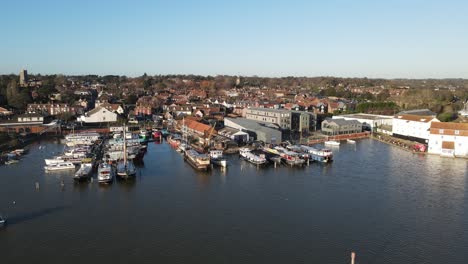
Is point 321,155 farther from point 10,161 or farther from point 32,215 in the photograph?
point 10,161

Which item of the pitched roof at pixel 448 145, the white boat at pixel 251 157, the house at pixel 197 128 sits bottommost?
the white boat at pixel 251 157

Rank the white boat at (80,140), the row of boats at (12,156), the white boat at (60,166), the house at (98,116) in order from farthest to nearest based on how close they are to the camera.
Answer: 1. the house at (98,116)
2. the white boat at (80,140)
3. the row of boats at (12,156)
4. the white boat at (60,166)

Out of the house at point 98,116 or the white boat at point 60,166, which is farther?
the house at point 98,116

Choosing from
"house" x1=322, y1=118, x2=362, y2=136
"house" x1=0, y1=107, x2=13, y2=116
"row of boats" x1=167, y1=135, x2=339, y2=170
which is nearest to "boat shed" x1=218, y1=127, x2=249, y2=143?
"row of boats" x1=167, y1=135, x2=339, y2=170

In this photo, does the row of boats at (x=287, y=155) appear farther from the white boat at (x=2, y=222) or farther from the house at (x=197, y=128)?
the white boat at (x=2, y=222)

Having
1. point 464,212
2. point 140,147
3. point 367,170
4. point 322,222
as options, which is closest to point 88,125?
point 140,147

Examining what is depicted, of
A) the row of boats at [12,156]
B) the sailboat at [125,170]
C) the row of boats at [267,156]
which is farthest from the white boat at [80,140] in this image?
the sailboat at [125,170]

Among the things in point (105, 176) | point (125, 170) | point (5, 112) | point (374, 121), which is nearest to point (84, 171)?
point (105, 176)
